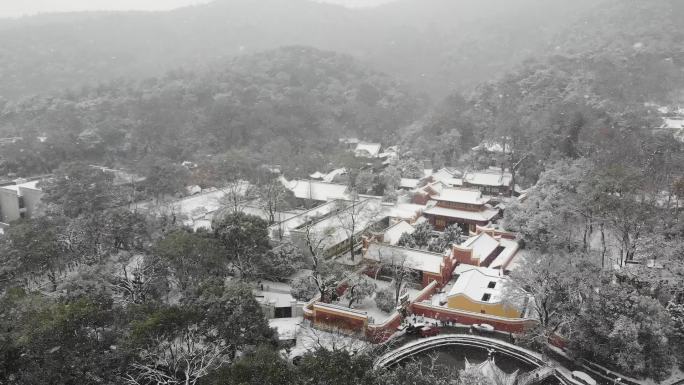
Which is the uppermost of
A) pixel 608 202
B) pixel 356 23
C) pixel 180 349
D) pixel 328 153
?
pixel 356 23

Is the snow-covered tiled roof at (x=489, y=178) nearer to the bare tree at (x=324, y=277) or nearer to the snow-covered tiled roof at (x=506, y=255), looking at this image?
the snow-covered tiled roof at (x=506, y=255)

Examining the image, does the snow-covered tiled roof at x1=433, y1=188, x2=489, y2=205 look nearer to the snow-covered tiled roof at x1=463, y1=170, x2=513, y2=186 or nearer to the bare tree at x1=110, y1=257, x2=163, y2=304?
the snow-covered tiled roof at x1=463, y1=170, x2=513, y2=186

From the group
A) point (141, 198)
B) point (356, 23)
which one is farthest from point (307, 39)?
point (141, 198)

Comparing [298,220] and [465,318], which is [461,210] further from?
[465,318]

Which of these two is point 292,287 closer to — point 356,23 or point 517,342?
point 517,342

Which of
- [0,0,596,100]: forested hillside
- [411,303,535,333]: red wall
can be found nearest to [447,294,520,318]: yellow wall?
[411,303,535,333]: red wall

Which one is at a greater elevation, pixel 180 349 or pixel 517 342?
pixel 180 349
